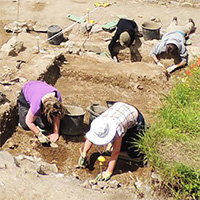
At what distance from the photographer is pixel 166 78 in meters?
7.12

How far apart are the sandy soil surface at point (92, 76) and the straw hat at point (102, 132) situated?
55 cm

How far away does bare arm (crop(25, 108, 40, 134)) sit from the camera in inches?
198

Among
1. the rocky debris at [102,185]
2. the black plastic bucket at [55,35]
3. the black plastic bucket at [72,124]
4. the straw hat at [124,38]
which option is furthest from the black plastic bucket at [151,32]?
the rocky debris at [102,185]

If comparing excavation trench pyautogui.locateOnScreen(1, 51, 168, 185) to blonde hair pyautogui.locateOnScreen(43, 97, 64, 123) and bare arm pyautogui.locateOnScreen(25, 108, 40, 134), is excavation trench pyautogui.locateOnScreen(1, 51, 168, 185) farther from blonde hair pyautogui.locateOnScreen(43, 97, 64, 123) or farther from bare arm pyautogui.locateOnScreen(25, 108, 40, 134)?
blonde hair pyautogui.locateOnScreen(43, 97, 64, 123)

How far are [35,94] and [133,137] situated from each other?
146cm

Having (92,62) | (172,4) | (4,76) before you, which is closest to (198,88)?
(92,62)

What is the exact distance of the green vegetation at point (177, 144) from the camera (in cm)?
379

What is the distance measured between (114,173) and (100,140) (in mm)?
783

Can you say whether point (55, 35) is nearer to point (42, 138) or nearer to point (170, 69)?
point (170, 69)

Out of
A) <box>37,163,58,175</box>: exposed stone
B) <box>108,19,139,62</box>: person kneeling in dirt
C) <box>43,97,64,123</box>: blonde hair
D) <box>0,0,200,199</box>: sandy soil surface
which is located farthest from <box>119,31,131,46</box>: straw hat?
<box>37,163,58,175</box>: exposed stone

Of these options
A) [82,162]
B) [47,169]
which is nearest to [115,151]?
[82,162]

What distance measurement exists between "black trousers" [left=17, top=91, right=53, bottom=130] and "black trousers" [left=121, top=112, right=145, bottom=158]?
1254 mm

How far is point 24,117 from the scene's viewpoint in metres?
5.33

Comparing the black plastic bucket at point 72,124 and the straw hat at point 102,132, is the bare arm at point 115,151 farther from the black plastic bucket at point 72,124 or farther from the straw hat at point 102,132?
the black plastic bucket at point 72,124
